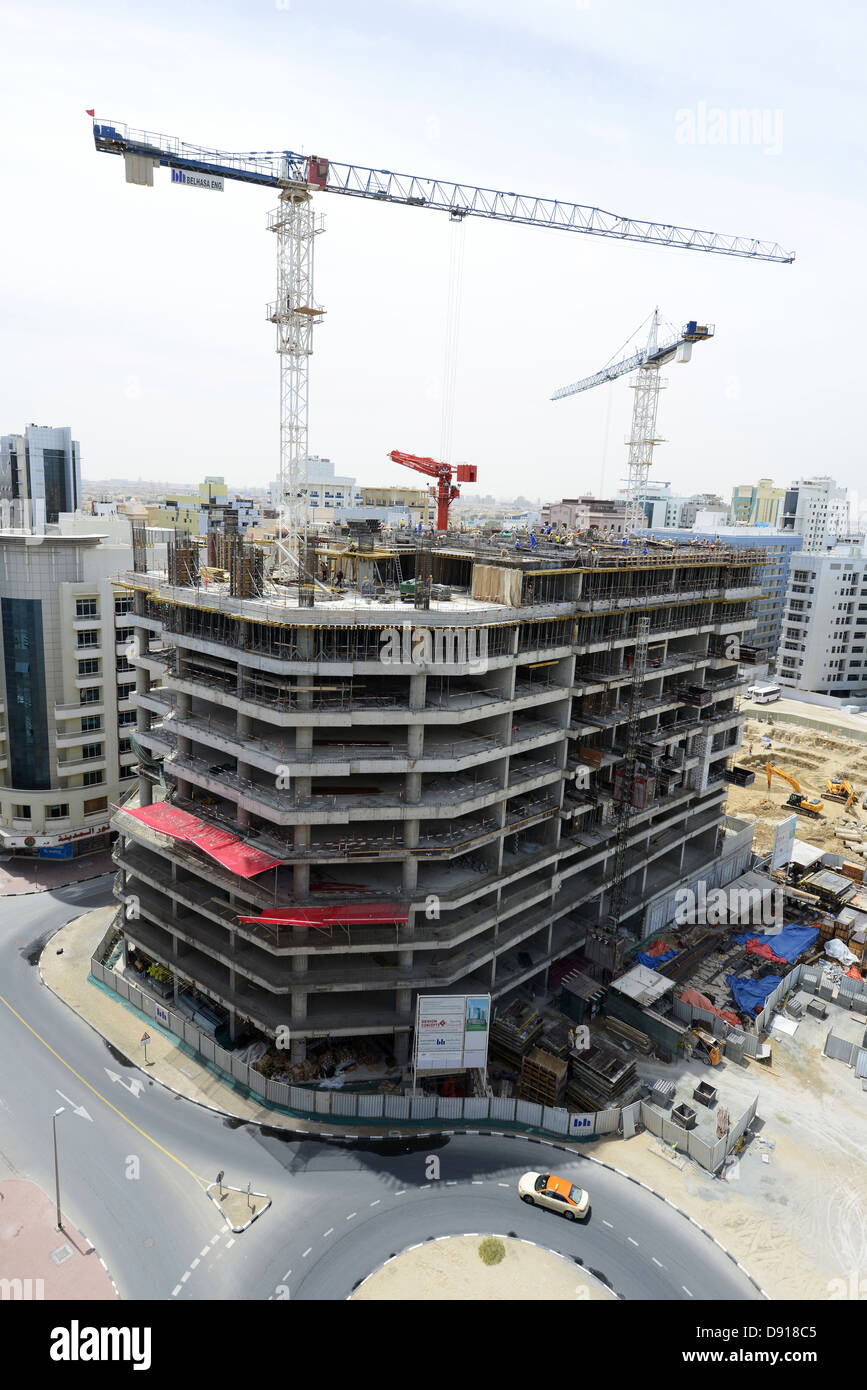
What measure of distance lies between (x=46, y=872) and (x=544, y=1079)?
4872 cm

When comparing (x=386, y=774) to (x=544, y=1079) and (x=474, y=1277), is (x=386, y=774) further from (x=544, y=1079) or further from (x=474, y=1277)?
(x=474, y=1277)

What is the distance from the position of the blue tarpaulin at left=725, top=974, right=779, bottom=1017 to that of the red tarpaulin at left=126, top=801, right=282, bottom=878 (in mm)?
35264

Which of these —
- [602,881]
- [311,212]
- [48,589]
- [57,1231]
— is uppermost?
[311,212]

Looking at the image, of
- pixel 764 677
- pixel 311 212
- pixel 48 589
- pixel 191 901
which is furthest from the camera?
pixel 764 677

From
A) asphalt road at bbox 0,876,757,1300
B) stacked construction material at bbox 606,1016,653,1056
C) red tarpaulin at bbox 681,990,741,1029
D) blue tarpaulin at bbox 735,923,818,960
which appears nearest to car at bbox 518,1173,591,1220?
asphalt road at bbox 0,876,757,1300

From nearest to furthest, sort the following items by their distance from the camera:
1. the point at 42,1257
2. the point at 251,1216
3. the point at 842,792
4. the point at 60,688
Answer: the point at 42,1257 < the point at 251,1216 < the point at 60,688 < the point at 842,792

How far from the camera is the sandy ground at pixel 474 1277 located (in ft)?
109

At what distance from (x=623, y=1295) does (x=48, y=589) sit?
213ft

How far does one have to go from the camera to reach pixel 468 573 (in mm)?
57594

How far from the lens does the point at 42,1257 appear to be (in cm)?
3462

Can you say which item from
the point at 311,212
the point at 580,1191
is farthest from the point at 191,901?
the point at 311,212

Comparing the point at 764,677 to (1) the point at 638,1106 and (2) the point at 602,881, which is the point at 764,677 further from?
(1) the point at 638,1106

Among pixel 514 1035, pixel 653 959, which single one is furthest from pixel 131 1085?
pixel 653 959

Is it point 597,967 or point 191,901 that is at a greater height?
point 191,901
